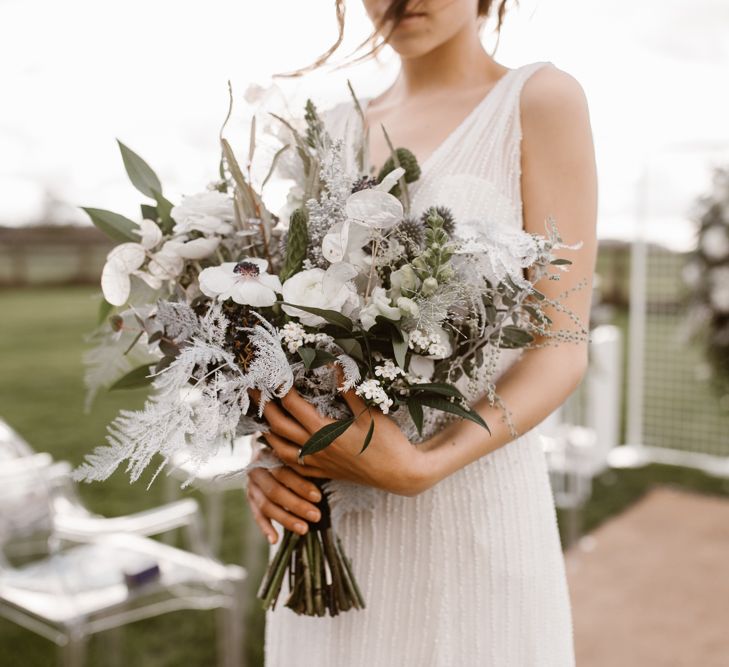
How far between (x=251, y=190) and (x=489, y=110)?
445 mm

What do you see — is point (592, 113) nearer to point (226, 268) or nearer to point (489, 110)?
point (489, 110)

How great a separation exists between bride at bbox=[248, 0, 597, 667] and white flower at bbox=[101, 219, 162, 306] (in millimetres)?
334

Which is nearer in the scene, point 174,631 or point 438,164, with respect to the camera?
point 438,164

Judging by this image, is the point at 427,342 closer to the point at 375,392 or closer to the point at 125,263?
the point at 375,392

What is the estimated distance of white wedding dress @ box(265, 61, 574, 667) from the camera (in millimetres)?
1219

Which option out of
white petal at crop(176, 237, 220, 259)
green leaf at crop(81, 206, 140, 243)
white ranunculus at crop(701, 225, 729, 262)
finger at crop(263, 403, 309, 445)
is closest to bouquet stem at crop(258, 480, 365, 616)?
finger at crop(263, 403, 309, 445)

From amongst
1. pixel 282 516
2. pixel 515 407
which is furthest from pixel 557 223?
pixel 282 516

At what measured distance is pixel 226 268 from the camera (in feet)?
3.19

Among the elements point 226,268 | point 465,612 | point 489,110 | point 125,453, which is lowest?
point 465,612

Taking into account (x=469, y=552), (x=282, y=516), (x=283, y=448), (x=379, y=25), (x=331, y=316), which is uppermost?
(x=379, y=25)

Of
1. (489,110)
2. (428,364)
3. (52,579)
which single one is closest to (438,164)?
(489,110)

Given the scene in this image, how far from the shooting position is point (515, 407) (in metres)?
1.14

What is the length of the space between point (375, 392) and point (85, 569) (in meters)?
2.06

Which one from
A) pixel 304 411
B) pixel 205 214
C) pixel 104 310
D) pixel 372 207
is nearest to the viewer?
pixel 372 207
